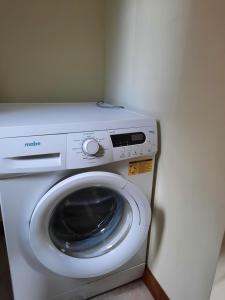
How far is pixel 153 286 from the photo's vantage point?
1098 mm

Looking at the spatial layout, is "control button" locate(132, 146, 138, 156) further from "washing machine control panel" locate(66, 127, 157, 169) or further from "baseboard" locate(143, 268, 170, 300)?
"baseboard" locate(143, 268, 170, 300)

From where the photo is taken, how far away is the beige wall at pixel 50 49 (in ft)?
3.91

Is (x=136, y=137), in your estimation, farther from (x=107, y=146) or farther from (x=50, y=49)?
(x=50, y=49)

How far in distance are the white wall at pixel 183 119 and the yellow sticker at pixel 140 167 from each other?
2.2 inches

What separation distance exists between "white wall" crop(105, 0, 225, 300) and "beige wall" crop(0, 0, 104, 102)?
11.2 inches

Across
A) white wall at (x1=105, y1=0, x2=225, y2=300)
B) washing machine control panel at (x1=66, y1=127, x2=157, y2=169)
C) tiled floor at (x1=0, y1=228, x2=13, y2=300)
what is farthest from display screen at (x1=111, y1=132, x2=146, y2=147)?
tiled floor at (x1=0, y1=228, x2=13, y2=300)

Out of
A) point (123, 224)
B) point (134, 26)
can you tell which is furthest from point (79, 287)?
point (134, 26)

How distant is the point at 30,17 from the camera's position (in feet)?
3.93

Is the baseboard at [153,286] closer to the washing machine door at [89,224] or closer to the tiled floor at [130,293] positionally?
the tiled floor at [130,293]

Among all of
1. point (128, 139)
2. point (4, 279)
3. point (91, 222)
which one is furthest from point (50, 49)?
point (4, 279)

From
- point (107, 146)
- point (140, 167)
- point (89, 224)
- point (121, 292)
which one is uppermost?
point (107, 146)

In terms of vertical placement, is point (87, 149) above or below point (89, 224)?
above

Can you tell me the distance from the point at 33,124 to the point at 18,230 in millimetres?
379

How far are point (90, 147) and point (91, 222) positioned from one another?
17.9 inches
